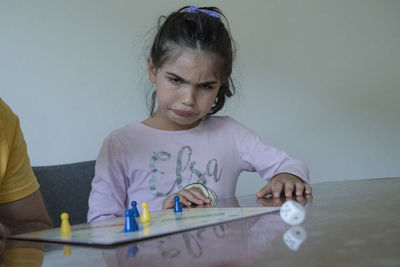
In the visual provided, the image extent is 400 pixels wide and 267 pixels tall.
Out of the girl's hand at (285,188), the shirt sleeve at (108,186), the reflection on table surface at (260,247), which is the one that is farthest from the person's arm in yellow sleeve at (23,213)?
the girl's hand at (285,188)

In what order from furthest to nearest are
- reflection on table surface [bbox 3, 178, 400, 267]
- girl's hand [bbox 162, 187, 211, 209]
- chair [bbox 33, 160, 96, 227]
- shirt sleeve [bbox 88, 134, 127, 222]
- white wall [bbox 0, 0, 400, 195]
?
white wall [bbox 0, 0, 400, 195] < chair [bbox 33, 160, 96, 227] < shirt sleeve [bbox 88, 134, 127, 222] < girl's hand [bbox 162, 187, 211, 209] < reflection on table surface [bbox 3, 178, 400, 267]

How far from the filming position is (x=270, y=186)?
3.32ft

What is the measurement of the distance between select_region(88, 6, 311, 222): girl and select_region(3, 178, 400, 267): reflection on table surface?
58 cm

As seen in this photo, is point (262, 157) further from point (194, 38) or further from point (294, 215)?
point (294, 215)

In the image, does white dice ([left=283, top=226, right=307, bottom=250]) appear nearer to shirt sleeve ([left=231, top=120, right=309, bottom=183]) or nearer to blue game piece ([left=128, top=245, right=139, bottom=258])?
blue game piece ([left=128, top=245, right=139, bottom=258])

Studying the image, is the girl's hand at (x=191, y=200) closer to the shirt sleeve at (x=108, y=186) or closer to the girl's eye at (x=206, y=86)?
the shirt sleeve at (x=108, y=186)

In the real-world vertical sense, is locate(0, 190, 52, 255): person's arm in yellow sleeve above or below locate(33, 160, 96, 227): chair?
above

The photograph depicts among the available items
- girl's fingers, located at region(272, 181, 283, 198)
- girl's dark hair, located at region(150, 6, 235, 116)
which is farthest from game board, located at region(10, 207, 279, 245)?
girl's dark hair, located at region(150, 6, 235, 116)

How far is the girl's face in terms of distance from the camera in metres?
1.22

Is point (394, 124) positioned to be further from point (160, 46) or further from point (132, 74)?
point (160, 46)

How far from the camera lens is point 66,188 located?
149cm

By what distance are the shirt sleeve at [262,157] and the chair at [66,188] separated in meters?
0.52

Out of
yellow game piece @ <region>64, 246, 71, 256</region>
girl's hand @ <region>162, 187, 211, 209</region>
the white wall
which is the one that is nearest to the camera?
yellow game piece @ <region>64, 246, 71, 256</region>

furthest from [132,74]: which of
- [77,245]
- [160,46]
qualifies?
[77,245]
